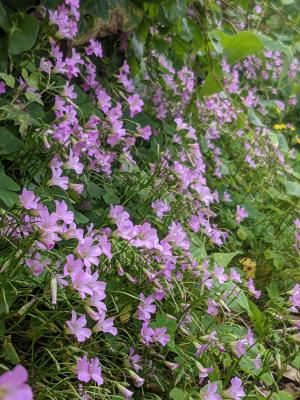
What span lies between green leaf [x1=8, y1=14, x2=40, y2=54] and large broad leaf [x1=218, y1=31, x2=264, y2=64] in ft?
1.87

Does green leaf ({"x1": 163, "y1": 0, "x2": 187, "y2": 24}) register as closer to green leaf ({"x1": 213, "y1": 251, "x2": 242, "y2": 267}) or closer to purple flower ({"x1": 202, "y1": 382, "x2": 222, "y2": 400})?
green leaf ({"x1": 213, "y1": 251, "x2": 242, "y2": 267})

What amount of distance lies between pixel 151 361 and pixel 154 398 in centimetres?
9

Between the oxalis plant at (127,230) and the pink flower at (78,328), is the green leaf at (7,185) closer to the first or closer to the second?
the oxalis plant at (127,230)

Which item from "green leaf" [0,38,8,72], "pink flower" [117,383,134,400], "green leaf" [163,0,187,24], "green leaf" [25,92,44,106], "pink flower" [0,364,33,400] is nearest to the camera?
"pink flower" [0,364,33,400]

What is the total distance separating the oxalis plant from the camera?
123cm

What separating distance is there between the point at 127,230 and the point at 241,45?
0.52 m

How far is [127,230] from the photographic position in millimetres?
1416

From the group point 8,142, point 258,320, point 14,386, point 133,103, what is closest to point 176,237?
point 258,320

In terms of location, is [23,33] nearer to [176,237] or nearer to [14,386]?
[176,237]

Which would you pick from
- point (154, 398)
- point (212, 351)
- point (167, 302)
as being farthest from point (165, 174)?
point (154, 398)

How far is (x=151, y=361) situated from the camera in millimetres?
1438

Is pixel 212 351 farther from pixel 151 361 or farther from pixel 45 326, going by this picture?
pixel 45 326

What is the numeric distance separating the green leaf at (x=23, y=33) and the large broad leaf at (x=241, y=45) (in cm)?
57

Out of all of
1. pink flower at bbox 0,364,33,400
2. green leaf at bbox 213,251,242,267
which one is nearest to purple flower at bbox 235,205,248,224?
green leaf at bbox 213,251,242,267
